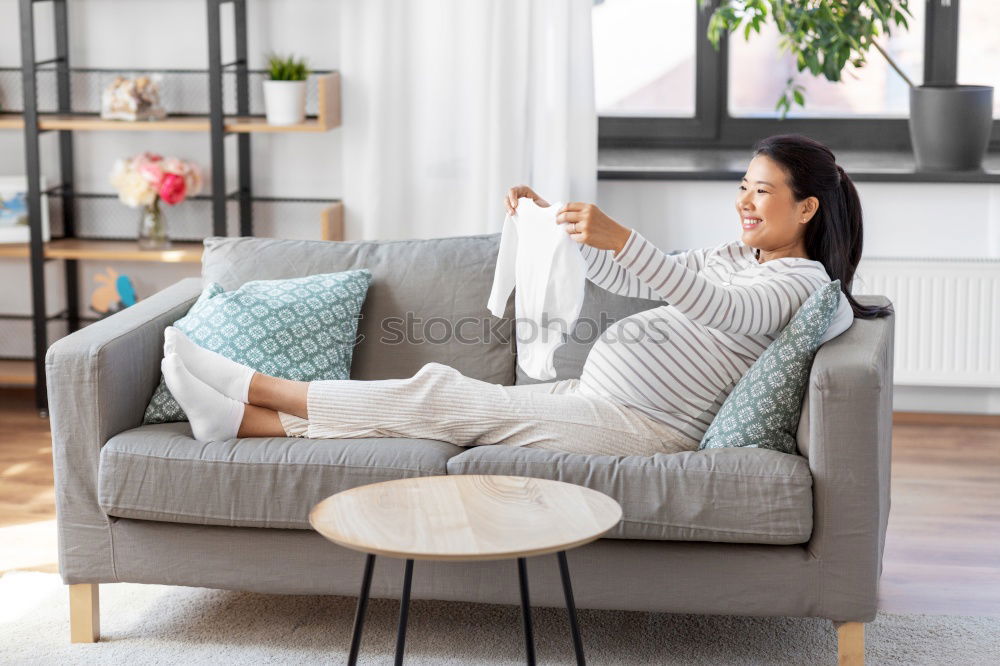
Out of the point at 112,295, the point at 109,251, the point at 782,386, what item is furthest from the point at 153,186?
the point at 782,386

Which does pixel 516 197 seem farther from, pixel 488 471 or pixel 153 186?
pixel 153 186

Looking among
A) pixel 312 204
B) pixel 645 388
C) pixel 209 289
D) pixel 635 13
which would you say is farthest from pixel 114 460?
pixel 635 13

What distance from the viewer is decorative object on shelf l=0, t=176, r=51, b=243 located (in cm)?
403

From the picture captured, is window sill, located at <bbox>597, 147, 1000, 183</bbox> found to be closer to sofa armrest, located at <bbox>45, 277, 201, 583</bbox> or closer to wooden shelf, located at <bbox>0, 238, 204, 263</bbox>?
wooden shelf, located at <bbox>0, 238, 204, 263</bbox>

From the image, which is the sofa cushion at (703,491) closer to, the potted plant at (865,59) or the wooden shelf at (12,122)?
the potted plant at (865,59)

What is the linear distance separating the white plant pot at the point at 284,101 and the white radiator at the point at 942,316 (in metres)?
1.77

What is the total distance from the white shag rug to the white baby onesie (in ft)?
1.76

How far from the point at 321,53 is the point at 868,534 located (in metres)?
2.57

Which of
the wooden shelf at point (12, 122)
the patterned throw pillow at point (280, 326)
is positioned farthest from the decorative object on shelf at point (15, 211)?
the patterned throw pillow at point (280, 326)

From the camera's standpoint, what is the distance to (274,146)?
4.17 meters

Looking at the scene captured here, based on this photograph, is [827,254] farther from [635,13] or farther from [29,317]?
[29,317]

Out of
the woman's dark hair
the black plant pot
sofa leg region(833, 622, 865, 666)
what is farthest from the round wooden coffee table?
the black plant pot

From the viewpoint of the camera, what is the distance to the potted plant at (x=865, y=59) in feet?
11.7

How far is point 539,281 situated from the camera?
8.17 ft
